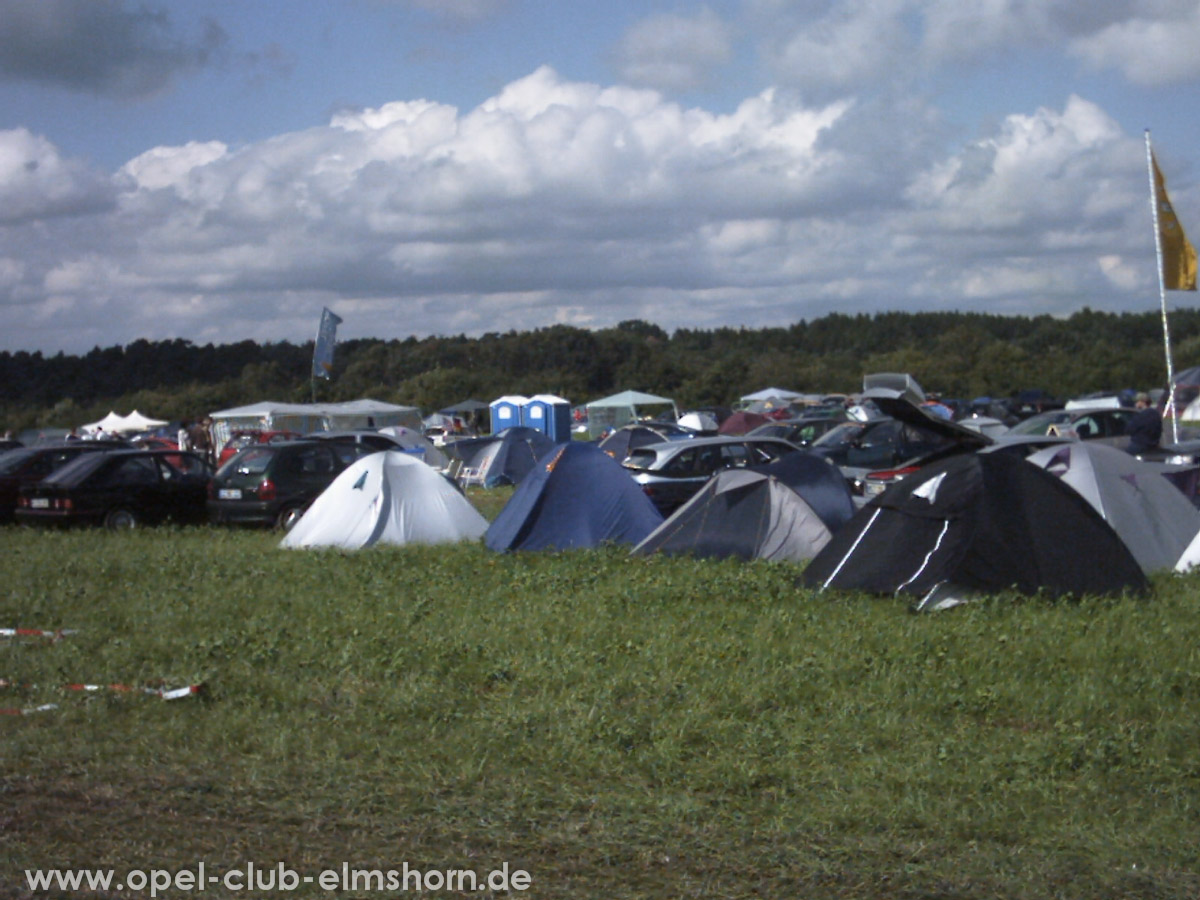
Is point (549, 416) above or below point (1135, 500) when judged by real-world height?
above

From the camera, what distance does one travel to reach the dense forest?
76.9 metres

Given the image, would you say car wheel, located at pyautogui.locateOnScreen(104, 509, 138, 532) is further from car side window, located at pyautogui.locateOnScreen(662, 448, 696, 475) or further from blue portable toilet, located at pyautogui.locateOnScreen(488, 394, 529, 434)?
blue portable toilet, located at pyautogui.locateOnScreen(488, 394, 529, 434)

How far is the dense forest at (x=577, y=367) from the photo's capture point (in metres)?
76.9

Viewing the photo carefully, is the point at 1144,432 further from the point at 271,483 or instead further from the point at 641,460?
the point at 271,483

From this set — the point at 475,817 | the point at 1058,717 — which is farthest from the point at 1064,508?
the point at 475,817

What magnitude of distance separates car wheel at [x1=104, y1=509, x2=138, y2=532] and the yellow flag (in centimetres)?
1749

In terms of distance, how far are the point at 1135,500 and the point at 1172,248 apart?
29.5 ft

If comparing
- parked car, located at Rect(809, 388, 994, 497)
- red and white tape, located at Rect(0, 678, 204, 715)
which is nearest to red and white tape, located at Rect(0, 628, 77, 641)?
red and white tape, located at Rect(0, 678, 204, 715)

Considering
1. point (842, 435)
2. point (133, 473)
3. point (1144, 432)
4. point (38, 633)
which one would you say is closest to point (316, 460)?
point (133, 473)

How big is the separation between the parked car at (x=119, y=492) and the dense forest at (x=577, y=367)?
48475 mm

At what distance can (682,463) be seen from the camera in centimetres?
1855

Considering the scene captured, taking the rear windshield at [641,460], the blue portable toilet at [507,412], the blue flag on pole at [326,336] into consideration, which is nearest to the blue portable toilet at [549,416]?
the blue portable toilet at [507,412]

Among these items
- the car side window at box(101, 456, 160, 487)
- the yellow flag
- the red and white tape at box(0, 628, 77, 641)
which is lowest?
the red and white tape at box(0, 628, 77, 641)

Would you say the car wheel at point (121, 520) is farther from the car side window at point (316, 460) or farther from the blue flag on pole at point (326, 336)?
the blue flag on pole at point (326, 336)
